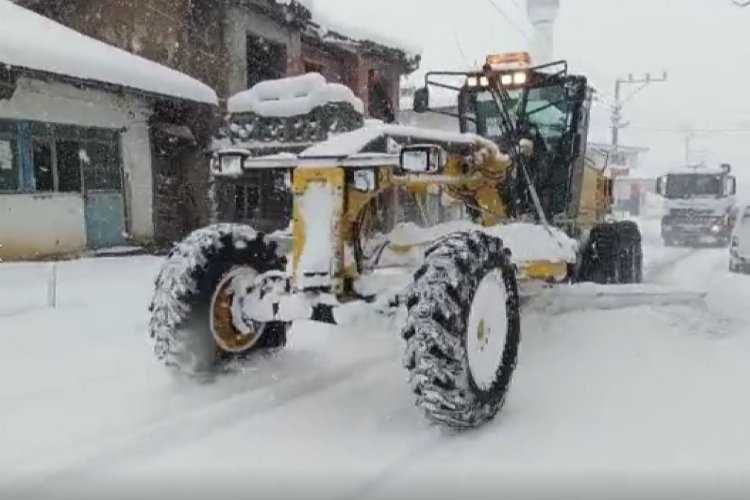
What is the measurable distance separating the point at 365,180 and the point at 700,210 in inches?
790

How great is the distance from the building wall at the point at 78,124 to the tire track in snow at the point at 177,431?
916cm

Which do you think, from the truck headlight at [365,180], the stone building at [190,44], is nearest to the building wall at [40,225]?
the stone building at [190,44]

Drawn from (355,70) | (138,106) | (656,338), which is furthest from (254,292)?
(355,70)

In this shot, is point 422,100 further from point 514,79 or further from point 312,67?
point 312,67

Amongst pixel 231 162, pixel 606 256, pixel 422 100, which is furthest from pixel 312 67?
pixel 231 162

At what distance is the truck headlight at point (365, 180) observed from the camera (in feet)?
12.7

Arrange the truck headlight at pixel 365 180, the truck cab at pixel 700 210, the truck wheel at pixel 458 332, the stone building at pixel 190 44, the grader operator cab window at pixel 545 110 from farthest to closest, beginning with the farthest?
the truck cab at pixel 700 210
the stone building at pixel 190 44
the grader operator cab window at pixel 545 110
the truck headlight at pixel 365 180
the truck wheel at pixel 458 332

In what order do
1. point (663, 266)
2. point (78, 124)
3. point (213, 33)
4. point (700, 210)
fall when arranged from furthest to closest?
point (700, 210) < point (213, 33) < point (663, 266) < point (78, 124)

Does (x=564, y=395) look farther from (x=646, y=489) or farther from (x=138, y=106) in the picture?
(x=138, y=106)

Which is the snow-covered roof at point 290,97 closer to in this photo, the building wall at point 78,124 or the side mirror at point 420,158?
the building wall at point 78,124

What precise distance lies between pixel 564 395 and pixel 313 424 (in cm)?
161

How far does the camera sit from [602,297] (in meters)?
6.04

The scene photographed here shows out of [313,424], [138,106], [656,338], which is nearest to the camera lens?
[313,424]

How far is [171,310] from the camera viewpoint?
4094mm
